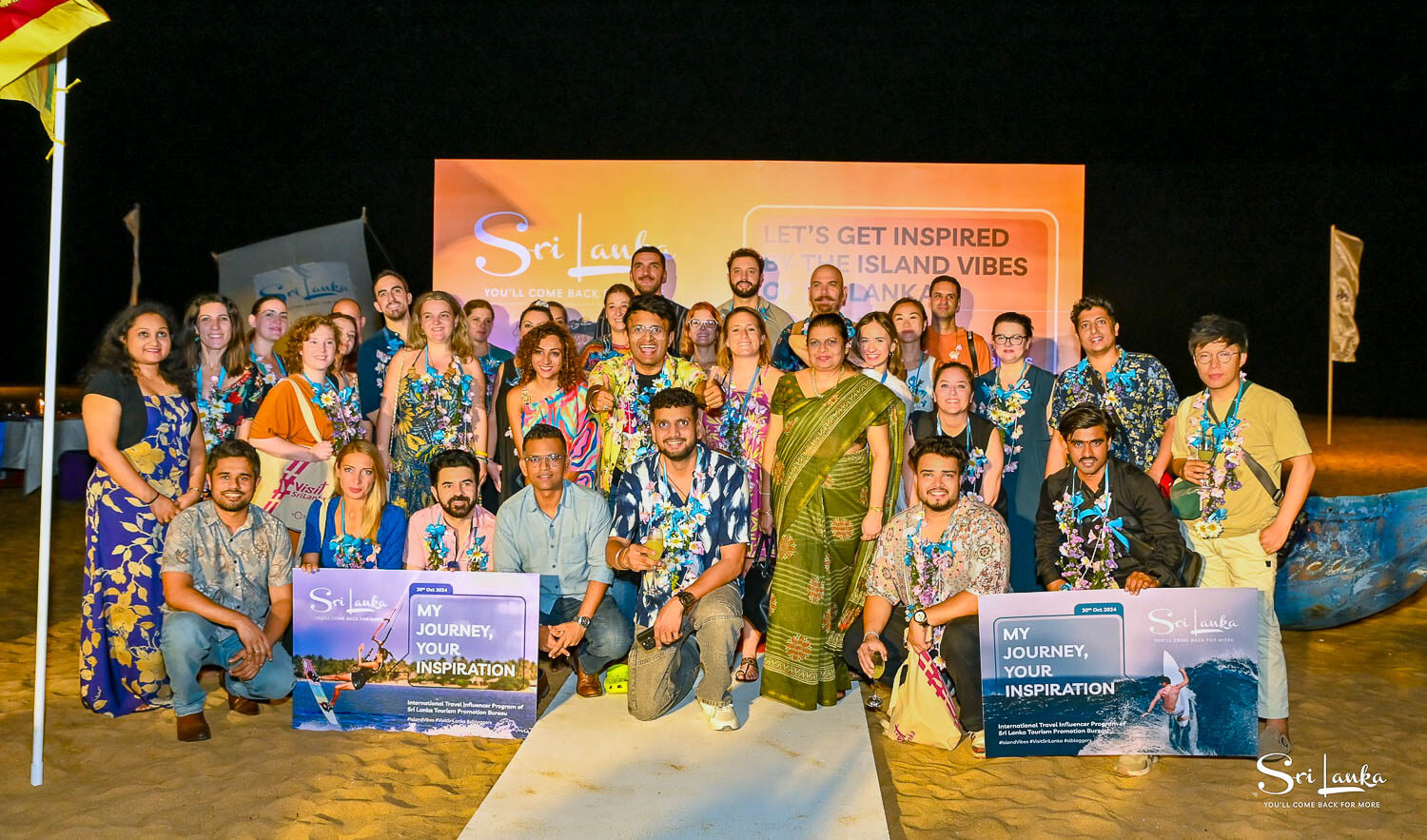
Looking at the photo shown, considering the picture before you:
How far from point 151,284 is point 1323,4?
16.3 meters

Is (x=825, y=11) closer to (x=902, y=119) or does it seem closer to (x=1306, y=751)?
(x=902, y=119)

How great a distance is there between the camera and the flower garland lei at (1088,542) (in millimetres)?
3664

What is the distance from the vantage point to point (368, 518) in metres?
3.95

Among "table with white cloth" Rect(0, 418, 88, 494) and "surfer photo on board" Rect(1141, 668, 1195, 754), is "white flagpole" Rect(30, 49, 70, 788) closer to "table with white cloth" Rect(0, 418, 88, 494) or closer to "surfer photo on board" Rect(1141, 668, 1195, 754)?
"surfer photo on board" Rect(1141, 668, 1195, 754)

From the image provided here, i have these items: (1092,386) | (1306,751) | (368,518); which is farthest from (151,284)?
(1306,751)

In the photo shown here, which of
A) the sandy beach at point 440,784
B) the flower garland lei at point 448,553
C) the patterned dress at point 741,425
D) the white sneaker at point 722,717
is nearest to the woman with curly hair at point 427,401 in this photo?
the flower garland lei at point 448,553

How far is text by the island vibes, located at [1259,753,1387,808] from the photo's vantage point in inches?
129

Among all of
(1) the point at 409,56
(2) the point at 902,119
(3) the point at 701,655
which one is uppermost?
(1) the point at 409,56

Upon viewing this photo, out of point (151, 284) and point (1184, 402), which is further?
point (151, 284)

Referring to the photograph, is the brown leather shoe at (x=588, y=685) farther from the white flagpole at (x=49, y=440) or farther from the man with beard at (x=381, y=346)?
the man with beard at (x=381, y=346)

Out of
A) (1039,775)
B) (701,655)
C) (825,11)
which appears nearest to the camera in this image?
(1039,775)

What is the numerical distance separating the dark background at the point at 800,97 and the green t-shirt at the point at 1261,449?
7.68 metres

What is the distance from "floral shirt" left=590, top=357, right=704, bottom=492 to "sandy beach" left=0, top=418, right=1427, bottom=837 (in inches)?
51.2

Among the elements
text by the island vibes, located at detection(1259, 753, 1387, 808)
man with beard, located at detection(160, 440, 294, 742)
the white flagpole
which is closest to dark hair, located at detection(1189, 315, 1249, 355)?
text by the island vibes, located at detection(1259, 753, 1387, 808)
